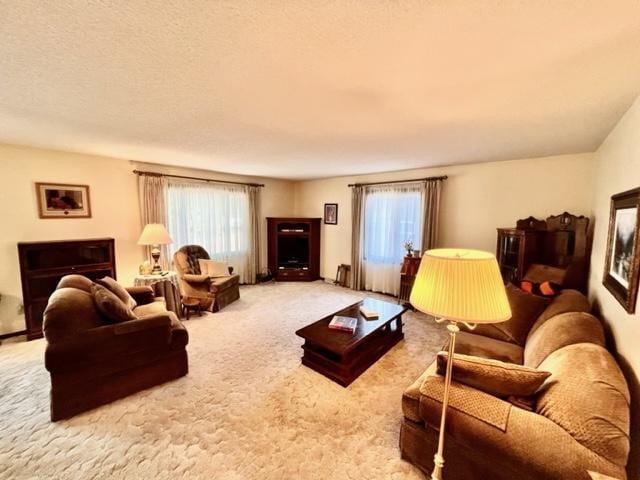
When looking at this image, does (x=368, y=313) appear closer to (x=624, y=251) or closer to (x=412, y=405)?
(x=412, y=405)

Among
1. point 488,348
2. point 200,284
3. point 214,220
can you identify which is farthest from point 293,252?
point 488,348

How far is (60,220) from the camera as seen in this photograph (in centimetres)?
359

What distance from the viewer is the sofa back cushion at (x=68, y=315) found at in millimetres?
1947

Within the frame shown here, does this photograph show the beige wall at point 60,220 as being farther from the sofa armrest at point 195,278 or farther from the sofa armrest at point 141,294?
the sofa armrest at point 141,294

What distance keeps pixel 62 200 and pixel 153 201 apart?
107 cm

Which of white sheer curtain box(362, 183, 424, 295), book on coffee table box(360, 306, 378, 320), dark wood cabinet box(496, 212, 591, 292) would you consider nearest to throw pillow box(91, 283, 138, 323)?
book on coffee table box(360, 306, 378, 320)

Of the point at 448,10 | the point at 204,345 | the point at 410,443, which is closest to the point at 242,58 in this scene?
the point at 448,10

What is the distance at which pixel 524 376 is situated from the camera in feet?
4.55

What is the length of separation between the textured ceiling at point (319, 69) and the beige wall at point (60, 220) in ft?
2.10

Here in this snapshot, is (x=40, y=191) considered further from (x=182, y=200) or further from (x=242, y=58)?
(x=242, y=58)

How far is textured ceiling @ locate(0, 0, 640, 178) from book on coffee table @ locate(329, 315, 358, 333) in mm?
1976

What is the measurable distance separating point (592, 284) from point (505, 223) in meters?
1.45

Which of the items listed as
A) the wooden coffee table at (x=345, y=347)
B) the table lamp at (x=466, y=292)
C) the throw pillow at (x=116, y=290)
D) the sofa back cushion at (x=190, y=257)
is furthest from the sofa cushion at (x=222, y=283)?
the table lamp at (x=466, y=292)

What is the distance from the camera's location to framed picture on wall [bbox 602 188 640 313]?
1528 mm
